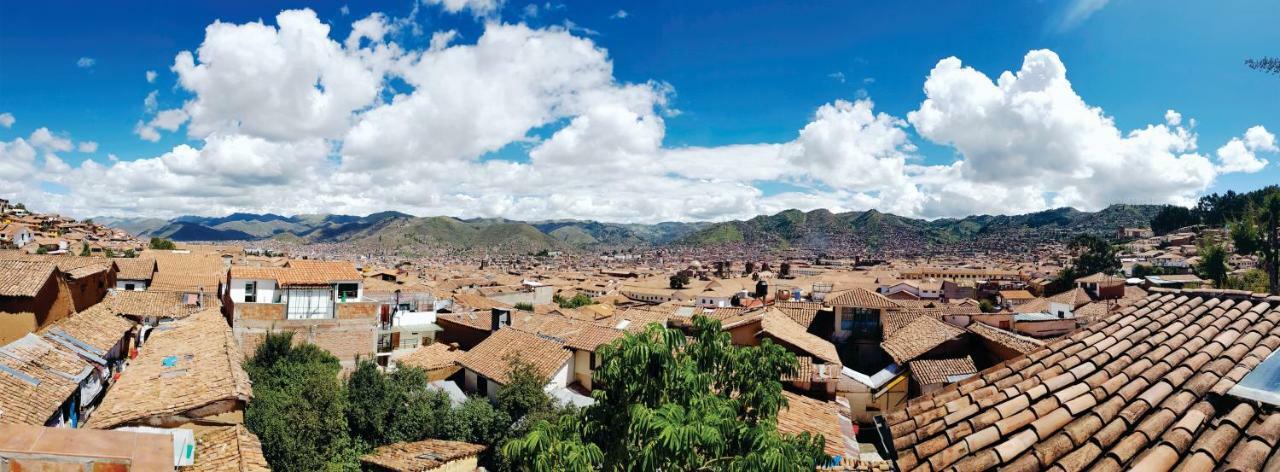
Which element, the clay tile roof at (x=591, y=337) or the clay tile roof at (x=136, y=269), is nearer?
the clay tile roof at (x=591, y=337)

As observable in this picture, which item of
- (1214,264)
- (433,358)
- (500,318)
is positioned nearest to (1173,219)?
(1214,264)

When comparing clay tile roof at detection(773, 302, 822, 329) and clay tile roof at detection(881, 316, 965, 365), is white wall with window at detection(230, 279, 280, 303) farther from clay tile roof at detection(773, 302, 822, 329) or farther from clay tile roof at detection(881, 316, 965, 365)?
clay tile roof at detection(881, 316, 965, 365)

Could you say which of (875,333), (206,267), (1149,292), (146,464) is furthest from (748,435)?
(206,267)

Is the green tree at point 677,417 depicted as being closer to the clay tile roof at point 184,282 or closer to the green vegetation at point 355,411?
the green vegetation at point 355,411

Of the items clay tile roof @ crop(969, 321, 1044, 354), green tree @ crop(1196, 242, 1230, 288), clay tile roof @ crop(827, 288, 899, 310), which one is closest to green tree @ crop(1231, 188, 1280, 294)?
green tree @ crop(1196, 242, 1230, 288)

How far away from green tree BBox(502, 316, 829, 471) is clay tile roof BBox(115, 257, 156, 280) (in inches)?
1561

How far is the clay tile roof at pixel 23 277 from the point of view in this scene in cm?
1656

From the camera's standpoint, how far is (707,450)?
18.8 feet

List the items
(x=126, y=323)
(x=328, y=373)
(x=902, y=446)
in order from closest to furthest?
(x=902, y=446), (x=328, y=373), (x=126, y=323)

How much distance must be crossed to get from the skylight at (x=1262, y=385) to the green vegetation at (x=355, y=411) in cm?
1463

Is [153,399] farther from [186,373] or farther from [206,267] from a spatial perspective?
[206,267]

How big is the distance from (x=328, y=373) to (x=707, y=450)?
→ 55.1 feet

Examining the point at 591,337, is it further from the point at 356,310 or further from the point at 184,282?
the point at 184,282

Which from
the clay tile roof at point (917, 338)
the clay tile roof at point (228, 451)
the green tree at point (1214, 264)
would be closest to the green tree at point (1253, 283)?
the green tree at point (1214, 264)
